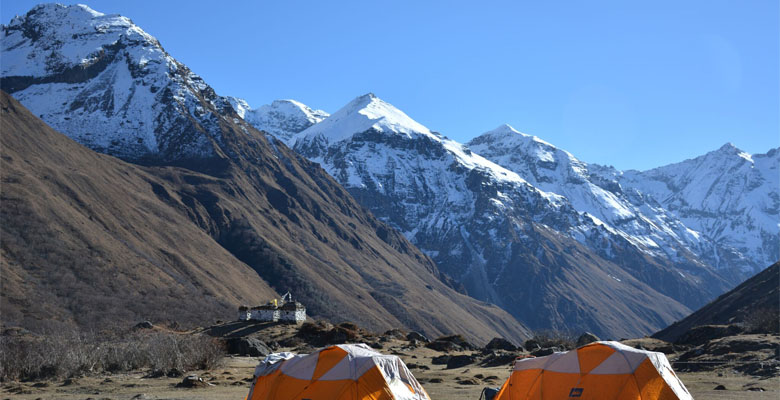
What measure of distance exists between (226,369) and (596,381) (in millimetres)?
35990

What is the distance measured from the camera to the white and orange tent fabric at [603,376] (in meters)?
27.5

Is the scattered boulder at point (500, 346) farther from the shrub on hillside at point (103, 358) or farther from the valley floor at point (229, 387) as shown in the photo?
the shrub on hillside at point (103, 358)

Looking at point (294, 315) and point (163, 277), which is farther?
point (163, 277)

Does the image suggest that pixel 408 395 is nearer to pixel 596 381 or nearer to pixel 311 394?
pixel 311 394

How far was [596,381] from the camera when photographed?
28016mm

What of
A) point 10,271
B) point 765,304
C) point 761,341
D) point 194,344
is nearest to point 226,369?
point 194,344

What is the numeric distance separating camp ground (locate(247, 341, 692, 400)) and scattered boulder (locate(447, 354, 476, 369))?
108ft

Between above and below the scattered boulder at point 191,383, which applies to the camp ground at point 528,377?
above

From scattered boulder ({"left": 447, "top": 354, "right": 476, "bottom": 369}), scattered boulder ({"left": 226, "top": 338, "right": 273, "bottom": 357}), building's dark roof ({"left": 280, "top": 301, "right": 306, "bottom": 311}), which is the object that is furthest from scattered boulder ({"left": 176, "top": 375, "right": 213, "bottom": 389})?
building's dark roof ({"left": 280, "top": 301, "right": 306, "bottom": 311})

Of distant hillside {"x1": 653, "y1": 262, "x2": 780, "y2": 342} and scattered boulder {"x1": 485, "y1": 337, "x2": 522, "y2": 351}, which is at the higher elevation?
distant hillside {"x1": 653, "y1": 262, "x2": 780, "y2": 342}

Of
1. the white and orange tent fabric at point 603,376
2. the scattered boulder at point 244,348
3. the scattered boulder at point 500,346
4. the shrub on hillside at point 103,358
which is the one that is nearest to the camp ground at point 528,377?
the white and orange tent fabric at point 603,376

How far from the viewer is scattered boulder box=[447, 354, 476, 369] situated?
2484 inches

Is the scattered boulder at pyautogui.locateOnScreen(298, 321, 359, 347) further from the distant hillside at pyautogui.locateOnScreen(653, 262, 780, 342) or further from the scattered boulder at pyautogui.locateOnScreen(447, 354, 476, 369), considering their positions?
the distant hillside at pyautogui.locateOnScreen(653, 262, 780, 342)

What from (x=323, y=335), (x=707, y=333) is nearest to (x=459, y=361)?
(x=323, y=335)
